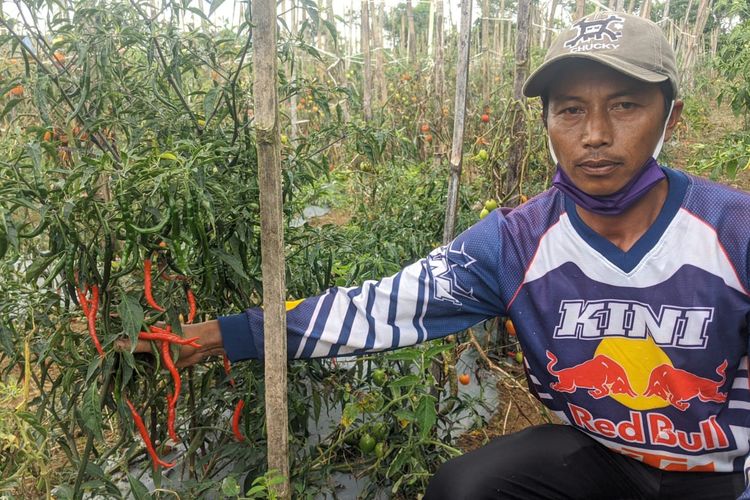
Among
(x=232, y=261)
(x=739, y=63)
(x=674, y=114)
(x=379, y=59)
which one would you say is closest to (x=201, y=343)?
(x=232, y=261)

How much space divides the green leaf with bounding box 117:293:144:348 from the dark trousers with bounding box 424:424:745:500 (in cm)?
74

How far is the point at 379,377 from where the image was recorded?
1656 mm

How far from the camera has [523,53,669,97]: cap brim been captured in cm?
121

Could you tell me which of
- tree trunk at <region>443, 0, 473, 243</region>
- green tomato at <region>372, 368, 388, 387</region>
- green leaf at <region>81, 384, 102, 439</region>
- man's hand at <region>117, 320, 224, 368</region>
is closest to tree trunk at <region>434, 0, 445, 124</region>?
tree trunk at <region>443, 0, 473, 243</region>

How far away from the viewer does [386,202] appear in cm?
284

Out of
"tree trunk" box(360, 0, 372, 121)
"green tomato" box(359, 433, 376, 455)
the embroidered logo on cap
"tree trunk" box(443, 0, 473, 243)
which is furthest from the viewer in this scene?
"tree trunk" box(360, 0, 372, 121)

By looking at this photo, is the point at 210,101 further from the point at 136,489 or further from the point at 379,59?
the point at 379,59

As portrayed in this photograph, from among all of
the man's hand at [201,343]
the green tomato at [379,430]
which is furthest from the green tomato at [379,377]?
the man's hand at [201,343]

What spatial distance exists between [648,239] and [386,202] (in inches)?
63.5

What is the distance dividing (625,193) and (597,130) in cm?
13

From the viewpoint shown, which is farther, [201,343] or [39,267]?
[201,343]

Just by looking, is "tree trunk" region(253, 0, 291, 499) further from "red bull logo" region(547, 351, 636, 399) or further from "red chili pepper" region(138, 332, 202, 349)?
"red bull logo" region(547, 351, 636, 399)

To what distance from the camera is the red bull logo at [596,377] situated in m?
1.35

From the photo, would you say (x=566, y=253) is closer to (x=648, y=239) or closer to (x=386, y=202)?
(x=648, y=239)
